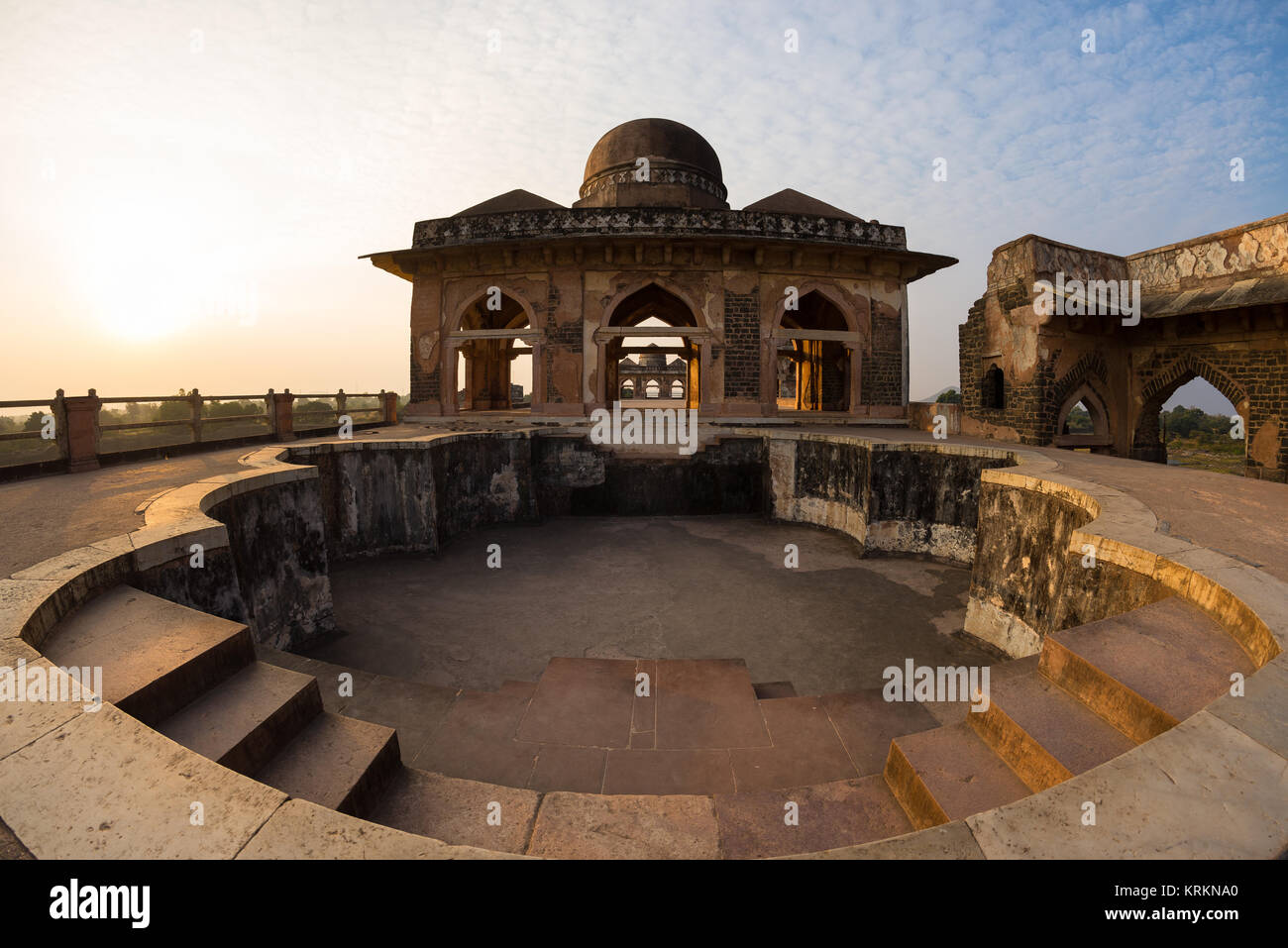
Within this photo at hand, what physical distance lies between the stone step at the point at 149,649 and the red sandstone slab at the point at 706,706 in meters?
2.05

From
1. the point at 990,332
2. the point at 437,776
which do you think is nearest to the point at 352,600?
the point at 437,776

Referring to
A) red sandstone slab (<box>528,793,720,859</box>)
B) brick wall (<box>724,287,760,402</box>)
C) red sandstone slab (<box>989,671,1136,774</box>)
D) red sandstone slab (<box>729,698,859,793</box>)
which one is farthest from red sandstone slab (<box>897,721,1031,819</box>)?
brick wall (<box>724,287,760,402</box>)

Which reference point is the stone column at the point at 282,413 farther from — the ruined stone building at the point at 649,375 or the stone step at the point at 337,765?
the ruined stone building at the point at 649,375

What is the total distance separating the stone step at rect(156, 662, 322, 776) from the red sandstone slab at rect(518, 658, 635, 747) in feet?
3.64

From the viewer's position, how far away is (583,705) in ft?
10.7

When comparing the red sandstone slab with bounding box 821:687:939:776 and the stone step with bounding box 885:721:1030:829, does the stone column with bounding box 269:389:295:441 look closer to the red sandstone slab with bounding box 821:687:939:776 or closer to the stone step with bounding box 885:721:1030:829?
the red sandstone slab with bounding box 821:687:939:776

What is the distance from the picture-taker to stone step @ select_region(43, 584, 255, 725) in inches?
79.0

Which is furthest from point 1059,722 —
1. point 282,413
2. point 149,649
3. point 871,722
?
point 282,413

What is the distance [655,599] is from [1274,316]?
40.8 ft

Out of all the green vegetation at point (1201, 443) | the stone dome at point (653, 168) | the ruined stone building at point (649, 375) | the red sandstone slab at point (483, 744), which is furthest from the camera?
the ruined stone building at point (649, 375)

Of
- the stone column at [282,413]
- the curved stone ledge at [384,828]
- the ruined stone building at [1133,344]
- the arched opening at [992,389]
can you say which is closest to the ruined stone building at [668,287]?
the arched opening at [992,389]

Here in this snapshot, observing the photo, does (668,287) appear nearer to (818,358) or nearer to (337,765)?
(818,358)

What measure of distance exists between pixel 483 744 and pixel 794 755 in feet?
5.31

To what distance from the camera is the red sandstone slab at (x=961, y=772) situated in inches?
77.0
